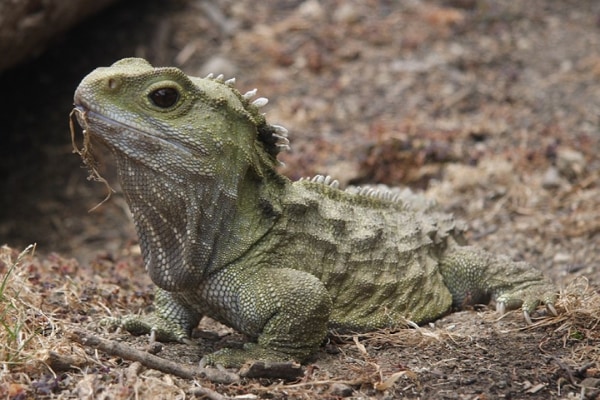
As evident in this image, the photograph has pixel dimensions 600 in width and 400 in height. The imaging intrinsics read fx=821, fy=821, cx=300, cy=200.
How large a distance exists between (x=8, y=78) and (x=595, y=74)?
8.95 m

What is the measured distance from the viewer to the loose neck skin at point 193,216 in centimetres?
529

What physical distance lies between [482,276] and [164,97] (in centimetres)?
323

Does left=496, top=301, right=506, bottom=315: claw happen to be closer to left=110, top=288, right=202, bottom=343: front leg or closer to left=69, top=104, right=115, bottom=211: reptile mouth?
left=110, top=288, right=202, bottom=343: front leg

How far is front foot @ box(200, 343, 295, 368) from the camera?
541cm

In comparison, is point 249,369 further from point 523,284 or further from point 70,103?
point 70,103

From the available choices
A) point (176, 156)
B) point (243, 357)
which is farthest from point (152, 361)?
point (176, 156)

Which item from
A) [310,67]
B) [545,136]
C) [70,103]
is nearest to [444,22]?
[310,67]

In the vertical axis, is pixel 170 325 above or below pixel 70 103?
above

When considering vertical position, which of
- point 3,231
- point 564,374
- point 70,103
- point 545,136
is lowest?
point 3,231

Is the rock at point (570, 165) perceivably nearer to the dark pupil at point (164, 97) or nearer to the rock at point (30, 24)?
the dark pupil at point (164, 97)

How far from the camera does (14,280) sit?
20.8ft

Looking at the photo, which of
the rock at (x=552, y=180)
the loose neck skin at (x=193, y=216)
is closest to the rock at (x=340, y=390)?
the loose neck skin at (x=193, y=216)

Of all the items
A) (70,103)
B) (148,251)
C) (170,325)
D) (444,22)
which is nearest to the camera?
(148,251)

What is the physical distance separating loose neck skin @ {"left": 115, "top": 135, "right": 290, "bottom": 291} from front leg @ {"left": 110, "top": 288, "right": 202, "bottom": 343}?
0.54 metres
